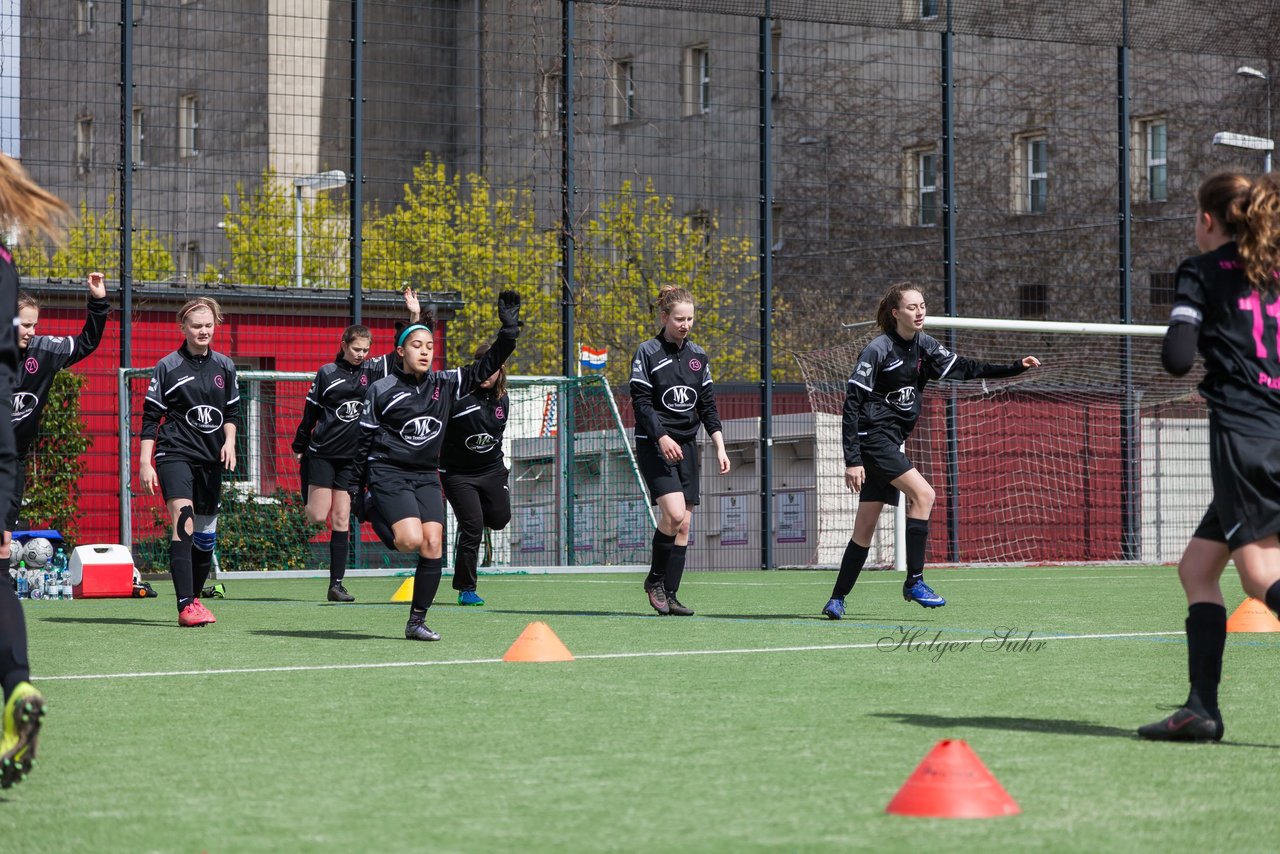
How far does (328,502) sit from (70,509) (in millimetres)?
4732

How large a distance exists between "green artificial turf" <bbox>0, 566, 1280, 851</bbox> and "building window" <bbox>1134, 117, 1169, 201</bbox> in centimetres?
2155

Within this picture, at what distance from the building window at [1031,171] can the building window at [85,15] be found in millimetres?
17634

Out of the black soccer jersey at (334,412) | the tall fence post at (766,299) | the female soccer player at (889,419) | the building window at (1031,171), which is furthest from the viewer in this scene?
the building window at (1031,171)

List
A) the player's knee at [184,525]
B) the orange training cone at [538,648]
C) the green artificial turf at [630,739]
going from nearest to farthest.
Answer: the green artificial turf at [630,739] < the orange training cone at [538,648] < the player's knee at [184,525]

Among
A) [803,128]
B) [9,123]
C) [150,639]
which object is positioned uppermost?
[803,128]

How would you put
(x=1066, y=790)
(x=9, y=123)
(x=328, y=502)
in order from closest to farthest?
1. (x=1066, y=790)
2. (x=328, y=502)
3. (x=9, y=123)

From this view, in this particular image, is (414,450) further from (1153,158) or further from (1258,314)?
(1153,158)

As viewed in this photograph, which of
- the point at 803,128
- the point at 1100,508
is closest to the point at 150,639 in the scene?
the point at 1100,508

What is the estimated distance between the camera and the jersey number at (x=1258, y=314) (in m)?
5.06

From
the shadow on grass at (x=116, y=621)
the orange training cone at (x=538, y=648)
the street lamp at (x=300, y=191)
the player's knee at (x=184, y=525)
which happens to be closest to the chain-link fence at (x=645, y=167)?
the street lamp at (x=300, y=191)

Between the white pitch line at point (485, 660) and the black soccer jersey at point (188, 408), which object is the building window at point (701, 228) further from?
the white pitch line at point (485, 660)

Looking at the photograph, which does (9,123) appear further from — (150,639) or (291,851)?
(291,851)

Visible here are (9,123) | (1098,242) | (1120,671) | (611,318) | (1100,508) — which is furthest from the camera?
(1098,242)

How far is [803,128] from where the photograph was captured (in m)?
30.7
